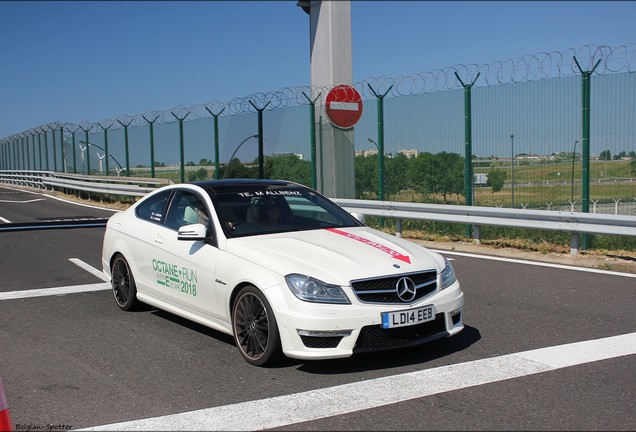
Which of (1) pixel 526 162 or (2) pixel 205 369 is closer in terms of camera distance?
(2) pixel 205 369

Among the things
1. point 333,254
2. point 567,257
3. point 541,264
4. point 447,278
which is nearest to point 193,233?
point 333,254

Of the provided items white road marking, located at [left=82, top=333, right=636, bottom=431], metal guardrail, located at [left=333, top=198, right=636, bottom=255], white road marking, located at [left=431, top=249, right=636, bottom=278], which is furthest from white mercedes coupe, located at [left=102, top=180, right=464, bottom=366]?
metal guardrail, located at [left=333, top=198, right=636, bottom=255]

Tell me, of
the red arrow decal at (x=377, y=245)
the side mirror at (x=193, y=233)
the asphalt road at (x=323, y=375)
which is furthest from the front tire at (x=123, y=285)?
the red arrow decal at (x=377, y=245)

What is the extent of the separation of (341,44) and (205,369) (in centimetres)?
1463

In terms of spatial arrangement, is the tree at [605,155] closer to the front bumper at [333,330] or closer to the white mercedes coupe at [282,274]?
the white mercedes coupe at [282,274]

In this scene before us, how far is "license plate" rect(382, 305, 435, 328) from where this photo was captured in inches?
216

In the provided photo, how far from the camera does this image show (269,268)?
5773 millimetres

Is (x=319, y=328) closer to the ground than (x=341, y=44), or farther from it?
closer to the ground

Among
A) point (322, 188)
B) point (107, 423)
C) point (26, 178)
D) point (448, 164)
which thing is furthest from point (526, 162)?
point (26, 178)

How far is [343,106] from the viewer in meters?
17.8

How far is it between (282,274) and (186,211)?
1.87 metres

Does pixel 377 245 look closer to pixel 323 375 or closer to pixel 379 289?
pixel 379 289

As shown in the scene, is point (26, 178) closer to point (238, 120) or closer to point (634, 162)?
point (238, 120)

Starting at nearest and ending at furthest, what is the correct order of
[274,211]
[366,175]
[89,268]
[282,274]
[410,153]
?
[282,274] < [274,211] < [89,268] < [410,153] < [366,175]
